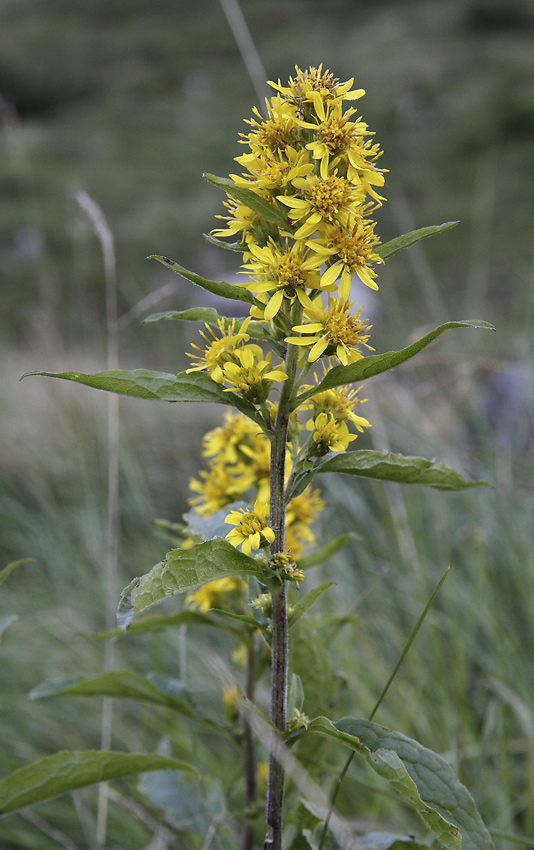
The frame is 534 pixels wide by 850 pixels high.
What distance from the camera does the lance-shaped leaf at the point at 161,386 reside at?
91 centimetres

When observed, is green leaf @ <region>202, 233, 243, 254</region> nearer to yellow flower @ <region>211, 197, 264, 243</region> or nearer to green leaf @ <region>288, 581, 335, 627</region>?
yellow flower @ <region>211, 197, 264, 243</region>

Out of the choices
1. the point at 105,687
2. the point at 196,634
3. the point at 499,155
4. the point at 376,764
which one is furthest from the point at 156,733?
the point at 499,155

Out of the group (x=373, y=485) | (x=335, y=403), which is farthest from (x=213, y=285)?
(x=373, y=485)

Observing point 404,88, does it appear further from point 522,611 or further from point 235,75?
point 522,611

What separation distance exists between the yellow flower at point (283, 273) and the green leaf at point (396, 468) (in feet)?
0.81

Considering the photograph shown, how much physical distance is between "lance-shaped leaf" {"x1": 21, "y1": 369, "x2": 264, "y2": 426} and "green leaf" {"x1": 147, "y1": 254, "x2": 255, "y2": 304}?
131 mm

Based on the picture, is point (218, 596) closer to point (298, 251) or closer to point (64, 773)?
point (64, 773)

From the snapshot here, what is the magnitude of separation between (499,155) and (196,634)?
11.6 meters

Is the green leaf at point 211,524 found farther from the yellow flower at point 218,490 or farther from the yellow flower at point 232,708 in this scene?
the yellow flower at point 232,708

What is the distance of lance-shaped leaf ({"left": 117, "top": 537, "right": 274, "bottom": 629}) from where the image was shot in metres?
0.82

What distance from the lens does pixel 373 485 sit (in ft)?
11.1

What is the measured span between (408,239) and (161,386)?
43cm

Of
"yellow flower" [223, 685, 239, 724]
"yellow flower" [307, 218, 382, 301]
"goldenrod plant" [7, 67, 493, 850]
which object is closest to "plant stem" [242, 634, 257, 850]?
"yellow flower" [223, 685, 239, 724]

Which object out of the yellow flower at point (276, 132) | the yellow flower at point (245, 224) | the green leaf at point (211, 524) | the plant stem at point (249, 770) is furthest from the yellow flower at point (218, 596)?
the yellow flower at point (276, 132)
